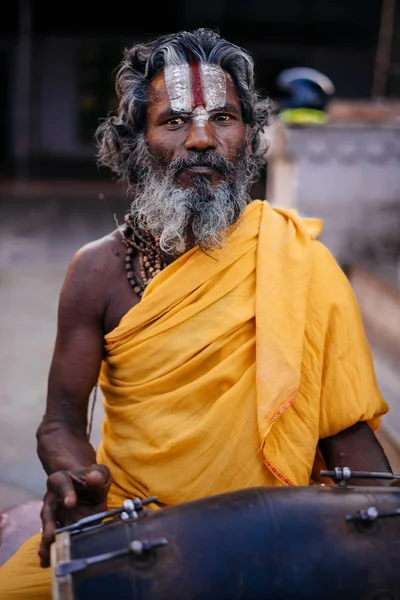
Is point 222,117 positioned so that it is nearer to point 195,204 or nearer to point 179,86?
point 179,86

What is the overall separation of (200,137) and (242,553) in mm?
1112

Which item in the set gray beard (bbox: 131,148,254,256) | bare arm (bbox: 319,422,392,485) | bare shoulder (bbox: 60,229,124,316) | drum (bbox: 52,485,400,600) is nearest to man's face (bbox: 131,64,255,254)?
gray beard (bbox: 131,148,254,256)

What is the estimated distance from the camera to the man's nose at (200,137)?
199 centimetres

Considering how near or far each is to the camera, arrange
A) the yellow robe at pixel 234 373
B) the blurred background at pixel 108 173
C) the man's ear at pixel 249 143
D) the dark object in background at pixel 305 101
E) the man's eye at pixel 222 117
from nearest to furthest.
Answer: the yellow robe at pixel 234 373
the man's eye at pixel 222 117
the man's ear at pixel 249 143
the blurred background at pixel 108 173
the dark object in background at pixel 305 101

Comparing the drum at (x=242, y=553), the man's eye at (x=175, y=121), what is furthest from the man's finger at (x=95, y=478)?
the man's eye at (x=175, y=121)

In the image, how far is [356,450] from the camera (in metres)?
2.03

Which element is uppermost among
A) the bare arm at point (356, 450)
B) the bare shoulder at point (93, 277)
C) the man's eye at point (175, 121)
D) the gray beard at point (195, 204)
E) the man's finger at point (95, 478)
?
the man's eye at point (175, 121)

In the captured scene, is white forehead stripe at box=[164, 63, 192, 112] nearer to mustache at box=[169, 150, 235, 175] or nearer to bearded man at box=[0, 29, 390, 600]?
bearded man at box=[0, 29, 390, 600]

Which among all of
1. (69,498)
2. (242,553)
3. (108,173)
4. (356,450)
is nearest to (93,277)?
(69,498)

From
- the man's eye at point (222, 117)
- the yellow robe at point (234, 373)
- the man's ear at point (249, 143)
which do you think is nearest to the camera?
the yellow robe at point (234, 373)

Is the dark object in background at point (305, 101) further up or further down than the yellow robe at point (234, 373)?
further up

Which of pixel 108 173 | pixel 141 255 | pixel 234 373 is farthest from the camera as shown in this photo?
pixel 108 173

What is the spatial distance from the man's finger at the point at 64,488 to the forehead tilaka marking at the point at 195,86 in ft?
3.24

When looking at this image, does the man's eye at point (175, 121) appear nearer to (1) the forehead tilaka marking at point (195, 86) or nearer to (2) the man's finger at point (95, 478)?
(1) the forehead tilaka marking at point (195, 86)
